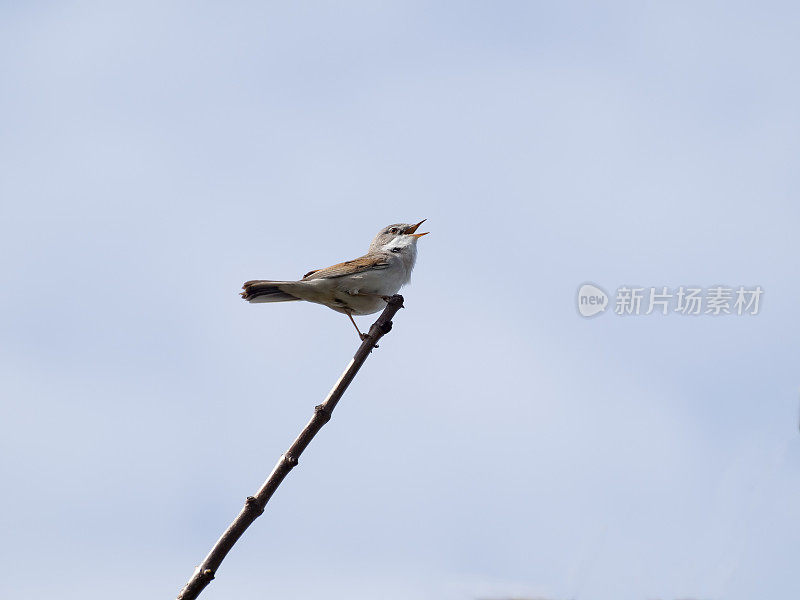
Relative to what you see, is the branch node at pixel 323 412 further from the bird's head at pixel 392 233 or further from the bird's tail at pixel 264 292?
the bird's head at pixel 392 233

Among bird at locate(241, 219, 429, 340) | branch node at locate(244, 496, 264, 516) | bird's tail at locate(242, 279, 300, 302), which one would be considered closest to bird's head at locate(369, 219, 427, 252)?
bird at locate(241, 219, 429, 340)

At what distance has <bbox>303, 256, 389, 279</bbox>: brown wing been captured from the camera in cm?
929

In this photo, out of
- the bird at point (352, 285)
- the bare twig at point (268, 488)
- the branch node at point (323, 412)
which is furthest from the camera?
the bird at point (352, 285)

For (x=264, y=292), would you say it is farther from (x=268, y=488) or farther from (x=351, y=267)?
(x=268, y=488)

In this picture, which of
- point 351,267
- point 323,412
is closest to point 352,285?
point 351,267

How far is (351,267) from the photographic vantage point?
9.47m

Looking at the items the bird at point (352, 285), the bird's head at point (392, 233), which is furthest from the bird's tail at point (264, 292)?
the bird's head at point (392, 233)

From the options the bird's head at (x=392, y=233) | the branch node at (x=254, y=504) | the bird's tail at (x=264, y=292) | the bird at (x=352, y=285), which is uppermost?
the bird's head at (x=392, y=233)

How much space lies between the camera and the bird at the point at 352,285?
27.7 ft

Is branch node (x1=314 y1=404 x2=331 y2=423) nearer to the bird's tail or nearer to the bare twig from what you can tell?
the bare twig

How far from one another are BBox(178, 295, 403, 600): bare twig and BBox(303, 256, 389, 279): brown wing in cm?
424

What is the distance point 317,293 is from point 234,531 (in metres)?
5.06

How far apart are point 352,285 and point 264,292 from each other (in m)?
1.40

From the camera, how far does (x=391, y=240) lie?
11.2m
